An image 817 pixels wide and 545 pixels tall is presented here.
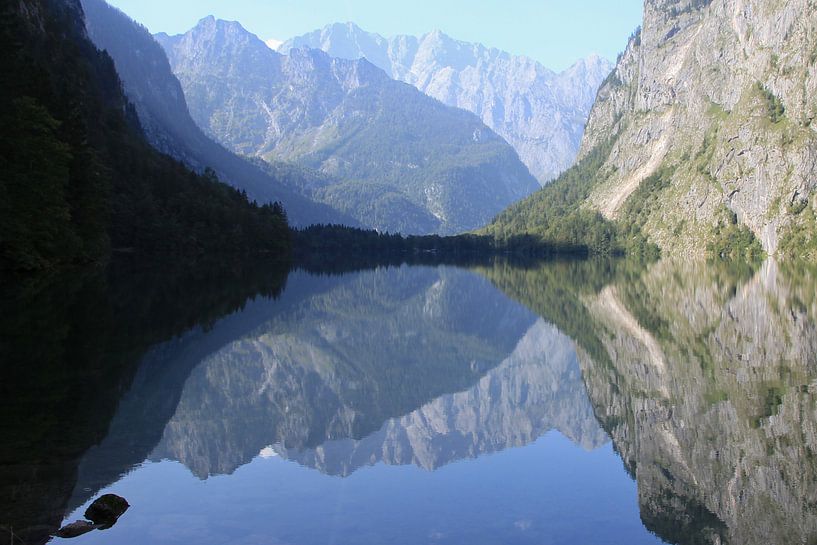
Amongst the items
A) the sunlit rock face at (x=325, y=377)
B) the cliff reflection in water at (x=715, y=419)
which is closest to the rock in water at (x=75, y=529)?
the sunlit rock face at (x=325, y=377)

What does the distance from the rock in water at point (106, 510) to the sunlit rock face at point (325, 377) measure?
366cm

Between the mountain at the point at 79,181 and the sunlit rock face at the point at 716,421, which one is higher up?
the mountain at the point at 79,181

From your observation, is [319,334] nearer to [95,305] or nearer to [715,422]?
[95,305]

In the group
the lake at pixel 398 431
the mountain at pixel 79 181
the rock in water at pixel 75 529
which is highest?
the mountain at pixel 79 181

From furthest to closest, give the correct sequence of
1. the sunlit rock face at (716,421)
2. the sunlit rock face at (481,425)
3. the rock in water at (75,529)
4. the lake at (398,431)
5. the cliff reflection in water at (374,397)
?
the cliff reflection in water at (374,397) < the sunlit rock face at (481,425) < the sunlit rock face at (716,421) < the lake at (398,431) < the rock in water at (75,529)

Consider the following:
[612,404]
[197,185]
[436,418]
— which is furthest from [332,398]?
[197,185]

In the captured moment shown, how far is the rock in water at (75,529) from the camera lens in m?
14.7

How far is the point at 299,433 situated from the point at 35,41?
101 metres

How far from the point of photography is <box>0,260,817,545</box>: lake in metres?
16.8

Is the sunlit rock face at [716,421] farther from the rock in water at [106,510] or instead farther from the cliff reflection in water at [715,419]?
the rock in water at [106,510]

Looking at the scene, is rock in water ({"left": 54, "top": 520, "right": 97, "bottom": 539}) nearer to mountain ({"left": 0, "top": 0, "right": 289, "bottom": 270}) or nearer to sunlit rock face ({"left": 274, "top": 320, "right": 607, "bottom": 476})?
sunlit rock face ({"left": 274, "top": 320, "right": 607, "bottom": 476})

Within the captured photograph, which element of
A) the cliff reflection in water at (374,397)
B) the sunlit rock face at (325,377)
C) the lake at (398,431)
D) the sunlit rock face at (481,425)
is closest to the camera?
the lake at (398,431)

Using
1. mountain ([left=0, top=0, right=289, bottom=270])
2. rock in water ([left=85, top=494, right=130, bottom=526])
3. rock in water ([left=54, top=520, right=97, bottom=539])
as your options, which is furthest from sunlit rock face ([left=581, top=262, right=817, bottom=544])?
mountain ([left=0, top=0, right=289, bottom=270])

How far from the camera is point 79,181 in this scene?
242ft
